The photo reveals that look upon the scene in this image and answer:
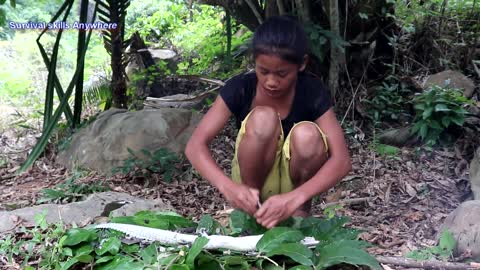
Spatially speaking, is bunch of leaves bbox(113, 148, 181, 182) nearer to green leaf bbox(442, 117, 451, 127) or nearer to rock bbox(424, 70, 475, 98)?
green leaf bbox(442, 117, 451, 127)

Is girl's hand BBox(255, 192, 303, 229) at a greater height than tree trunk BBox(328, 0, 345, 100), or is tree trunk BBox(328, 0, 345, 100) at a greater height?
tree trunk BBox(328, 0, 345, 100)

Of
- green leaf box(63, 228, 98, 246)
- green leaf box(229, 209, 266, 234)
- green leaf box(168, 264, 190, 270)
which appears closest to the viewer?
green leaf box(168, 264, 190, 270)

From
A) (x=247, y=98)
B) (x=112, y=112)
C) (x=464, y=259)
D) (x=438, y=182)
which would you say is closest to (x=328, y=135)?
(x=247, y=98)

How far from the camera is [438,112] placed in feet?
11.5

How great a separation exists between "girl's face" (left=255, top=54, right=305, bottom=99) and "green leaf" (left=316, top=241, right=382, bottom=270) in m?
0.61

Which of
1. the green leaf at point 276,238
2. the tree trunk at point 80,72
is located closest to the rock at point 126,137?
the tree trunk at point 80,72

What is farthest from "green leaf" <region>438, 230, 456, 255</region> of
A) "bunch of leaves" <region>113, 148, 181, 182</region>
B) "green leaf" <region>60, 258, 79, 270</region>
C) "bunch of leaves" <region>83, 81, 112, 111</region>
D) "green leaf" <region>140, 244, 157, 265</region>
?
"bunch of leaves" <region>83, 81, 112, 111</region>

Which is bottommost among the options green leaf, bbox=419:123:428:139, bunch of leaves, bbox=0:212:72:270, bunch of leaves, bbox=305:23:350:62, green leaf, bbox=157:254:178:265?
bunch of leaves, bbox=0:212:72:270

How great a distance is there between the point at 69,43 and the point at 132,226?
9317 millimetres

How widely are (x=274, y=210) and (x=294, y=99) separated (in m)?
0.61

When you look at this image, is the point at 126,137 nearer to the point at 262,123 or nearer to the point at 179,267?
the point at 262,123

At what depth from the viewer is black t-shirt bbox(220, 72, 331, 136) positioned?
2.27m

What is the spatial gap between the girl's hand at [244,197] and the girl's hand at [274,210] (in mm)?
47

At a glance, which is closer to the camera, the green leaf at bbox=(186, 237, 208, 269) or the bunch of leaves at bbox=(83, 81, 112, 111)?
the green leaf at bbox=(186, 237, 208, 269)
